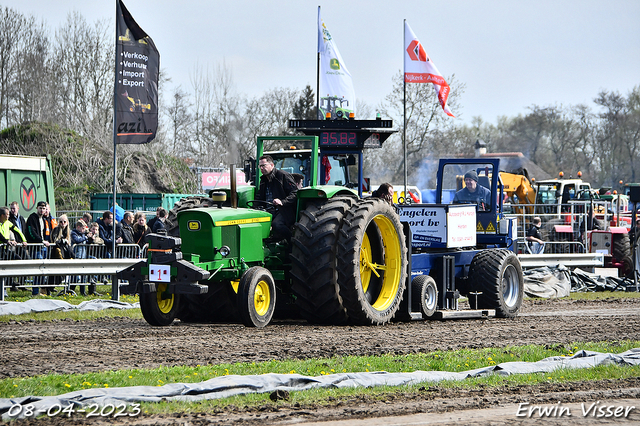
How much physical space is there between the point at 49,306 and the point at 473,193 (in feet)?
23.4

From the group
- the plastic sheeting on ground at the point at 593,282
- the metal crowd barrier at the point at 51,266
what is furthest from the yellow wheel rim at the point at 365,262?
the plastic sheeting on ground at the point at 593,282

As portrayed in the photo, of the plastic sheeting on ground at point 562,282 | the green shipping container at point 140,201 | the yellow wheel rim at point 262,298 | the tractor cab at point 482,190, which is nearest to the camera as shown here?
the yellow wheel rim at point 262,298

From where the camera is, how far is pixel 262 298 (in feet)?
32.2

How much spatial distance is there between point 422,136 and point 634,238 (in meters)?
34.5

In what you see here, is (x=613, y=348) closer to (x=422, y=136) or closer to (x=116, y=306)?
(x=116, y=306)

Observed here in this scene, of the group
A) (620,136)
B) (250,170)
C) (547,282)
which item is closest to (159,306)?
(250,170)

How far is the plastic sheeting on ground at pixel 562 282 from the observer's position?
17.7 m

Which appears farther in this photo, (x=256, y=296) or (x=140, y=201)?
(x=140, y=201)

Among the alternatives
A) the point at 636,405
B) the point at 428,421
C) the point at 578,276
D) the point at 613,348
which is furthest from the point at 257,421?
the point at 578,276

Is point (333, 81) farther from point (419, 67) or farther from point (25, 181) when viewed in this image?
point (25, 181)

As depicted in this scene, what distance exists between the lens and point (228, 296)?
10289 millimetres

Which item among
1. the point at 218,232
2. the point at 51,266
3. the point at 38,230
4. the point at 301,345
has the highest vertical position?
the point at 218,232

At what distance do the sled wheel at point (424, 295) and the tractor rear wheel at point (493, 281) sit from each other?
1.02 meters

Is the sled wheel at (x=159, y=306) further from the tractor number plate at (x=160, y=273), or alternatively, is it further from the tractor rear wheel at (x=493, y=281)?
the tractor rear wheel at (x=493, y=281)
